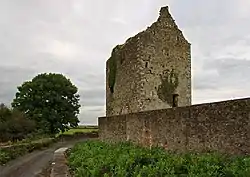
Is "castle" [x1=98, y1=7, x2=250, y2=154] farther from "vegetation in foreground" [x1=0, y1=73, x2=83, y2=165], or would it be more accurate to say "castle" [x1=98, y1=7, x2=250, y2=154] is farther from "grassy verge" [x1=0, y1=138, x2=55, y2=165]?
"vegetation in foreground" [x1=0, y1=73, x2=83, y2=165]

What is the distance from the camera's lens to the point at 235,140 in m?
8.15

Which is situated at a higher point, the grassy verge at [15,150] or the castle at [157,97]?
the castle at [157,97]

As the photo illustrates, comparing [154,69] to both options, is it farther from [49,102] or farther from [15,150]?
[49,102]

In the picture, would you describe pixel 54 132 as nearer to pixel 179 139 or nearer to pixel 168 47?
pixel 168 47

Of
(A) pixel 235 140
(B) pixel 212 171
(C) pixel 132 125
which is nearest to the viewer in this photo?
(B) pixel 212 171

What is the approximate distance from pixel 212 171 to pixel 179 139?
3895mm

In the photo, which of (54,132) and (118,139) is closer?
(118,139)

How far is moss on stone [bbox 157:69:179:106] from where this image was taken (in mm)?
24578

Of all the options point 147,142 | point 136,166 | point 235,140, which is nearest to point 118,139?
point 147,142

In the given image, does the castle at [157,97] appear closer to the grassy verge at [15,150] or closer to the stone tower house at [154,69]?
the stone tower house at [154,69]

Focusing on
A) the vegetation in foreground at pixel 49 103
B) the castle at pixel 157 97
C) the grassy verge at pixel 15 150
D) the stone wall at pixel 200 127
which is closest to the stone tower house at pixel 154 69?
the castle at pixel 157 97

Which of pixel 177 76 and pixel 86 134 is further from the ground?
pixel 177 76

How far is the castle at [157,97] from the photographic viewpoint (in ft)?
32.6

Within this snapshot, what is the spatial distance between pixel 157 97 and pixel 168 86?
4.36 feet
